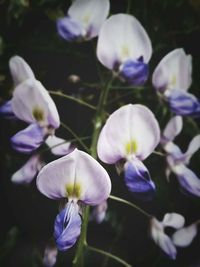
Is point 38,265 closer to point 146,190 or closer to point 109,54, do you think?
point 146,190

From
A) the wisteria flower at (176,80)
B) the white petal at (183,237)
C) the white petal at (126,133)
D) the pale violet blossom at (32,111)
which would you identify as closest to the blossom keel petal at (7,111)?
the pale violet blossom at (32,111)

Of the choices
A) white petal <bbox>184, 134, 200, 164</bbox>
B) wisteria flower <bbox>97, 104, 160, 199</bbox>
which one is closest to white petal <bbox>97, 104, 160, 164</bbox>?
wisteria flower <bbox>97, 104, 160, 199</bbox>

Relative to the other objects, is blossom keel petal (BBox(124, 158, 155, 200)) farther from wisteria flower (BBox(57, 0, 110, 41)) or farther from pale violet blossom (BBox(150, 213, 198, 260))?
wisteria flower (BBox(57, 0, 110, 41))

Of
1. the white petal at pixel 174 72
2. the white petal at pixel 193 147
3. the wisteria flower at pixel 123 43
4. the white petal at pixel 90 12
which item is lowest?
the white petal at pixel 193 147

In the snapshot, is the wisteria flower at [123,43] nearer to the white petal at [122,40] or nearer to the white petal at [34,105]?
the white petal at [122,40]

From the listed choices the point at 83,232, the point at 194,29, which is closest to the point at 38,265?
the point at 83,232

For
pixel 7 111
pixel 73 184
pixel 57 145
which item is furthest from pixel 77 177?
pixel 7 111
